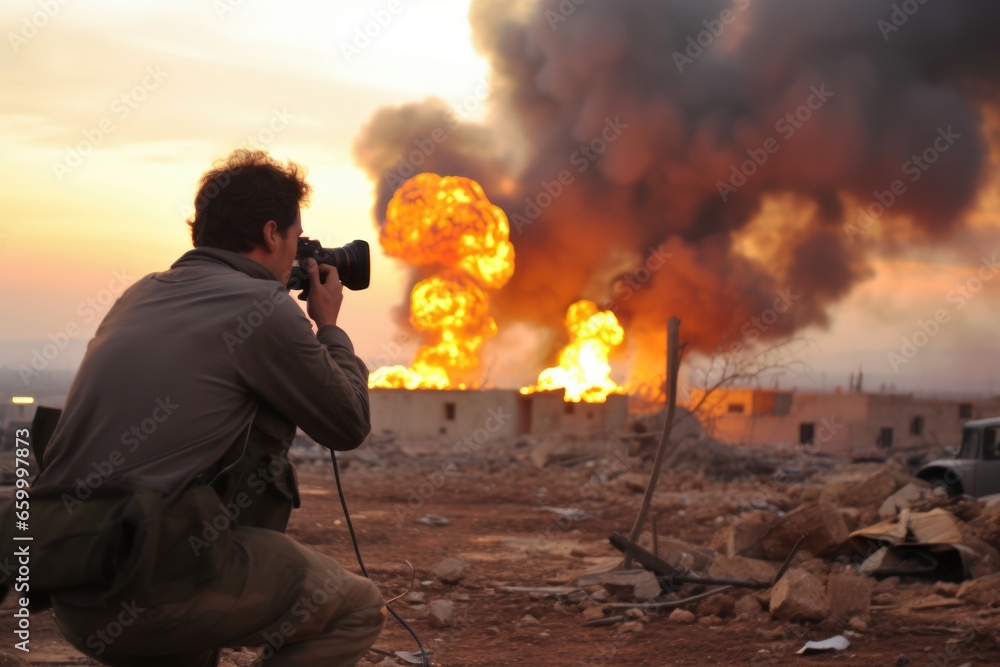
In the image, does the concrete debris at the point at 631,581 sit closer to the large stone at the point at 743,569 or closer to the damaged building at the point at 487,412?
the large stone at the point at 743,569

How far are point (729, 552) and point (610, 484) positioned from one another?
32.1 feet

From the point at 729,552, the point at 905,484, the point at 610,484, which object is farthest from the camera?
the point at 610,484

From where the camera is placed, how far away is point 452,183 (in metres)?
37.9

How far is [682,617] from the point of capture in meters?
6.12

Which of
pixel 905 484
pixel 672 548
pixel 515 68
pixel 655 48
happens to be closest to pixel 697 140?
pixel 655 48

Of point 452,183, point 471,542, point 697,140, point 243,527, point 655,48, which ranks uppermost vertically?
point 655,48

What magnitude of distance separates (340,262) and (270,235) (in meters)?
0.46

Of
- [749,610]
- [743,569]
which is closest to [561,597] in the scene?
[743,569]

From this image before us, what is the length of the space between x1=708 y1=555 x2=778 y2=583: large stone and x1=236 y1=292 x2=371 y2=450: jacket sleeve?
4.94 m

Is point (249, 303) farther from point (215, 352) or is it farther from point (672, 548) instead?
point (672, 548)

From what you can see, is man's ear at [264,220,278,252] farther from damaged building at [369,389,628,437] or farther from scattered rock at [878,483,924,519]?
damaged building at [369,389,628,437]

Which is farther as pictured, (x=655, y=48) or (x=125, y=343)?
(x=655, y=48)
